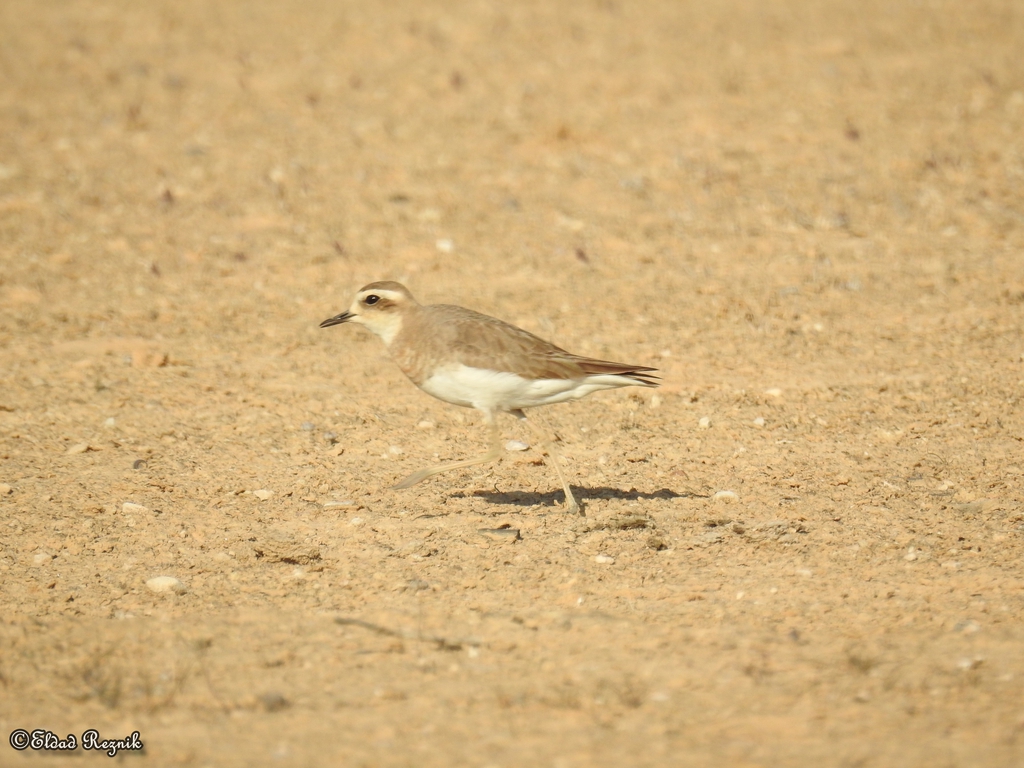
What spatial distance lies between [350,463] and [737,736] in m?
3.54

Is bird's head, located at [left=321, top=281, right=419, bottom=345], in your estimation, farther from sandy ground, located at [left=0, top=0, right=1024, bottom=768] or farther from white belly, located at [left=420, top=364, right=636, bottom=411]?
sandy ground, located at [left=0, top=0, right=1024, bottom=768]

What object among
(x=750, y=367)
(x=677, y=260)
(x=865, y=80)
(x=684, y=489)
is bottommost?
(x=684, y=489)

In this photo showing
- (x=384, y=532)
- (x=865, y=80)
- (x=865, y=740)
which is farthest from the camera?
(x=865, y=80)

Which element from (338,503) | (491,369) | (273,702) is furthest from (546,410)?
(273,702)

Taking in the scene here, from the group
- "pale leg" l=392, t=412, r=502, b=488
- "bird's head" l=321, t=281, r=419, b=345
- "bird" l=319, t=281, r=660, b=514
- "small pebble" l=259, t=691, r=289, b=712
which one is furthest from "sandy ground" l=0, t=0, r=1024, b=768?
"bird's head" l=321, t=281, r=419, b=345

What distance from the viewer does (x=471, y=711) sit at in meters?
4.86

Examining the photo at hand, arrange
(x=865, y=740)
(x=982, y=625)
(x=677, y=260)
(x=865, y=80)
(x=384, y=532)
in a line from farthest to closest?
(x=865, y=80), (x=677, y=260), (x=384, y=532), (x=982, y=625), (x=865, y=740)

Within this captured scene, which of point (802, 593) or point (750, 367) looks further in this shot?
point (750, 367)

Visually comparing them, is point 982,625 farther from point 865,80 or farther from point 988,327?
point 865,80

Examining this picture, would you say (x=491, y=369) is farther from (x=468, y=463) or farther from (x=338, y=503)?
(x=338, y=503)

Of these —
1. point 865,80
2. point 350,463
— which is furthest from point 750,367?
point 865,80

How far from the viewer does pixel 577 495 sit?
7.08m

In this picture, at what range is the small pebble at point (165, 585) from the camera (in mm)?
5961

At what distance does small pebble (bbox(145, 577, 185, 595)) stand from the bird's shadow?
5.83 ft
